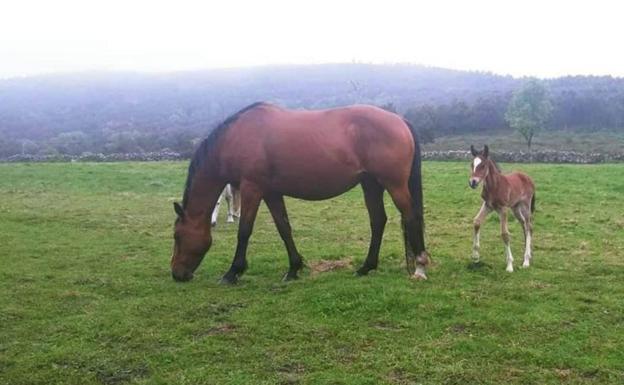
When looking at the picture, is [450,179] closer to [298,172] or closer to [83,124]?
[298,172]

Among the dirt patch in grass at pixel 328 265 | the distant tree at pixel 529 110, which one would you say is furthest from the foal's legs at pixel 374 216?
the distant tree at pixel 529 110

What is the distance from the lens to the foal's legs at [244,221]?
8586 mm

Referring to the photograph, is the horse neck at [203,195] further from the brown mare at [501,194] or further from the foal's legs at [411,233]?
the brown mare at [501,194]

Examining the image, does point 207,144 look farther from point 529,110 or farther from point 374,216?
point 529,110

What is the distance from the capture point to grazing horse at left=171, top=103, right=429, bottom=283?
8484 mm

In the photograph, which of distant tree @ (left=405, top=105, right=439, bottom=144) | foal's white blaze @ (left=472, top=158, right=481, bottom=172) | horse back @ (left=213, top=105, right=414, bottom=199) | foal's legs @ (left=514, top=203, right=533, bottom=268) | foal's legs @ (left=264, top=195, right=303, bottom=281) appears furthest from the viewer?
distant tree @ (left=405, top=105, right=439, bottom=144)

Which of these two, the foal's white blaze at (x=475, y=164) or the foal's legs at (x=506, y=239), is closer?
the foal's legs at (x=506, y=239)

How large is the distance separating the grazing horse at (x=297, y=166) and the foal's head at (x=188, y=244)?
1cm

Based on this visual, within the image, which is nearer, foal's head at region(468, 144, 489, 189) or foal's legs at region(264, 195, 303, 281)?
foal's legs at region(264, 195, 303, 281)

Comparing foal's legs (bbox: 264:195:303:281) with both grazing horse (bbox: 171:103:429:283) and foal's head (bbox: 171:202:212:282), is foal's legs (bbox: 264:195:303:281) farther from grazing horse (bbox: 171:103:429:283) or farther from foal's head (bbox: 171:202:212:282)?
foal's head (bbox: 171:202:212:282)

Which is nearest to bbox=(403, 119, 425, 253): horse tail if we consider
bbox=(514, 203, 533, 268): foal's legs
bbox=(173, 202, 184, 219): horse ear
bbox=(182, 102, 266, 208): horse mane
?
bbox=(182, 102, 266, 208): horse mane

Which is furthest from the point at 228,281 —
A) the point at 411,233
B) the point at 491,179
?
the point at 491,179

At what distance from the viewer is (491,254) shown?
35.7 ft

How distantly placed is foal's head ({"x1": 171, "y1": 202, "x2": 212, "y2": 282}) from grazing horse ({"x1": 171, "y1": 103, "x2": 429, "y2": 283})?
15 millimetres
